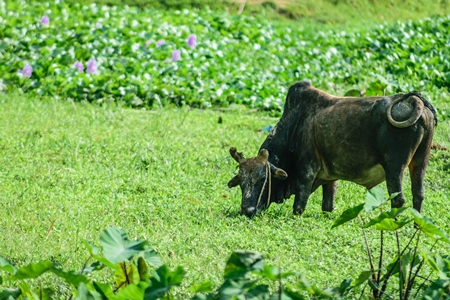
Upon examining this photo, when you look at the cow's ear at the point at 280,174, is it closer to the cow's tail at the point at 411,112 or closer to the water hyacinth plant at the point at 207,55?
the cow's tail at the point at 411,112

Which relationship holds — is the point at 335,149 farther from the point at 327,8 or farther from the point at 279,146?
the point at 327,8

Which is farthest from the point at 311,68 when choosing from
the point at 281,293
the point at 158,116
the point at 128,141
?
the point at 281,293

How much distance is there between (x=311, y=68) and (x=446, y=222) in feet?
21.9

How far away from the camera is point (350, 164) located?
6.53m

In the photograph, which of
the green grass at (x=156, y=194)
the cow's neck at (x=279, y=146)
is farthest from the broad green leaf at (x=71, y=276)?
the cow's neck at (x=279, y=146)

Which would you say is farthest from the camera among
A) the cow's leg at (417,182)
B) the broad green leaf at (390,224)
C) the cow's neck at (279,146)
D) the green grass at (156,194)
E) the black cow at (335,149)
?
the cow's neck at (279,146)

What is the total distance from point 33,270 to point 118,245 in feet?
1.36

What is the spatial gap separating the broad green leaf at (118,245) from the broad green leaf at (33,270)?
0.28 metres

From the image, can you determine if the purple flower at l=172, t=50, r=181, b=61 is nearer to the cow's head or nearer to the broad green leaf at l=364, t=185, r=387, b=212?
the cow's head

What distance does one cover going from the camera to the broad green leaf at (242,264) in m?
3.75

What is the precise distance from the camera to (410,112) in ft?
20.0

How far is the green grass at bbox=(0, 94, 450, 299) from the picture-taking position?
5895 mm

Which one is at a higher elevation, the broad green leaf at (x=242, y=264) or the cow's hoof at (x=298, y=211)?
the broad green leaf at (x=242, y=264)

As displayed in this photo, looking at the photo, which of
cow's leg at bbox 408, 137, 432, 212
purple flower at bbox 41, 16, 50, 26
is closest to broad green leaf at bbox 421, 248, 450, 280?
cow's leg at bbox 408, 137, 432, 212
